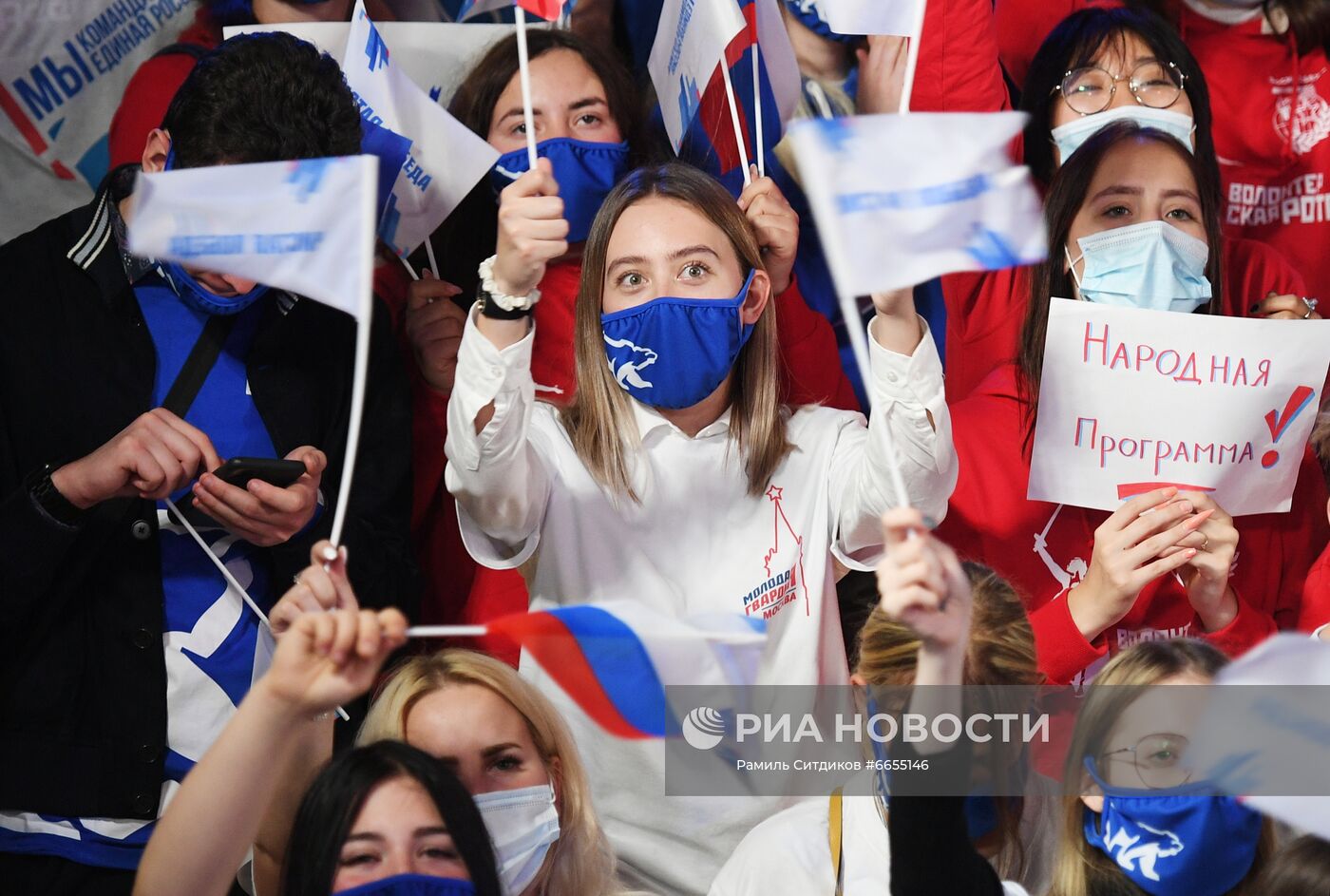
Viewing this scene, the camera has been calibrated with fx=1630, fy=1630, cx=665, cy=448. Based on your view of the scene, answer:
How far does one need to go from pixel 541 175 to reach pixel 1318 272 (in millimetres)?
2528

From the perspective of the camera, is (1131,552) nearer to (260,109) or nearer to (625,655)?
(625,655)

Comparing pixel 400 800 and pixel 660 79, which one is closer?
pixel 400 800

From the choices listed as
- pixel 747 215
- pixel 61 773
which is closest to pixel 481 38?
pixel 747 215

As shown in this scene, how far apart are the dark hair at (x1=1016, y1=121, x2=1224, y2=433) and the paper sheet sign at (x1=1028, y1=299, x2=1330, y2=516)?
17 centimetres

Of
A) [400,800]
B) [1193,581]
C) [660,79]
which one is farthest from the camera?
[660,79]

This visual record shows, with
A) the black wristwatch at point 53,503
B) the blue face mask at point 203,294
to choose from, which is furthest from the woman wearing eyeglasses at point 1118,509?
the black wristwatch at point 53,503

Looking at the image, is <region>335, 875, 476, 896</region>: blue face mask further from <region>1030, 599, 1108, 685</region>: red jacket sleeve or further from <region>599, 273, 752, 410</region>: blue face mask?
<region>1030, 599, 1108, 685</region>: red jacket sleeve

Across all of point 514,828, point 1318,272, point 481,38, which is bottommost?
point 514,828

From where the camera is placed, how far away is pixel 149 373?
3072 millimetres

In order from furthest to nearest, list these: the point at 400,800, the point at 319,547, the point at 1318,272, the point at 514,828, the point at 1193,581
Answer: the point at 1318,272 → the point at 1193,581 → the point at 514,828 → the point at 400,800 → the point at 319,547

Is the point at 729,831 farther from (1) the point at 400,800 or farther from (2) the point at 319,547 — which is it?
(2) the point at 319,547

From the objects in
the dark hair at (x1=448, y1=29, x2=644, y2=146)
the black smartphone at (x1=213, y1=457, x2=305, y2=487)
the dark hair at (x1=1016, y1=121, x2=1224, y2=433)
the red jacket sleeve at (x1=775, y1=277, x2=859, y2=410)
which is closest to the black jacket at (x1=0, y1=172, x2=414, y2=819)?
the black smartphone at (x1=213, y1=457, x2=305, y2=487)

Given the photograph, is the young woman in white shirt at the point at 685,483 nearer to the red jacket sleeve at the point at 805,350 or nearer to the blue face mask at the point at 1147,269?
the red jacket sleeve at the point at 805,350

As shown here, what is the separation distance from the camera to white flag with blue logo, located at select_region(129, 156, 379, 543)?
2.43m
